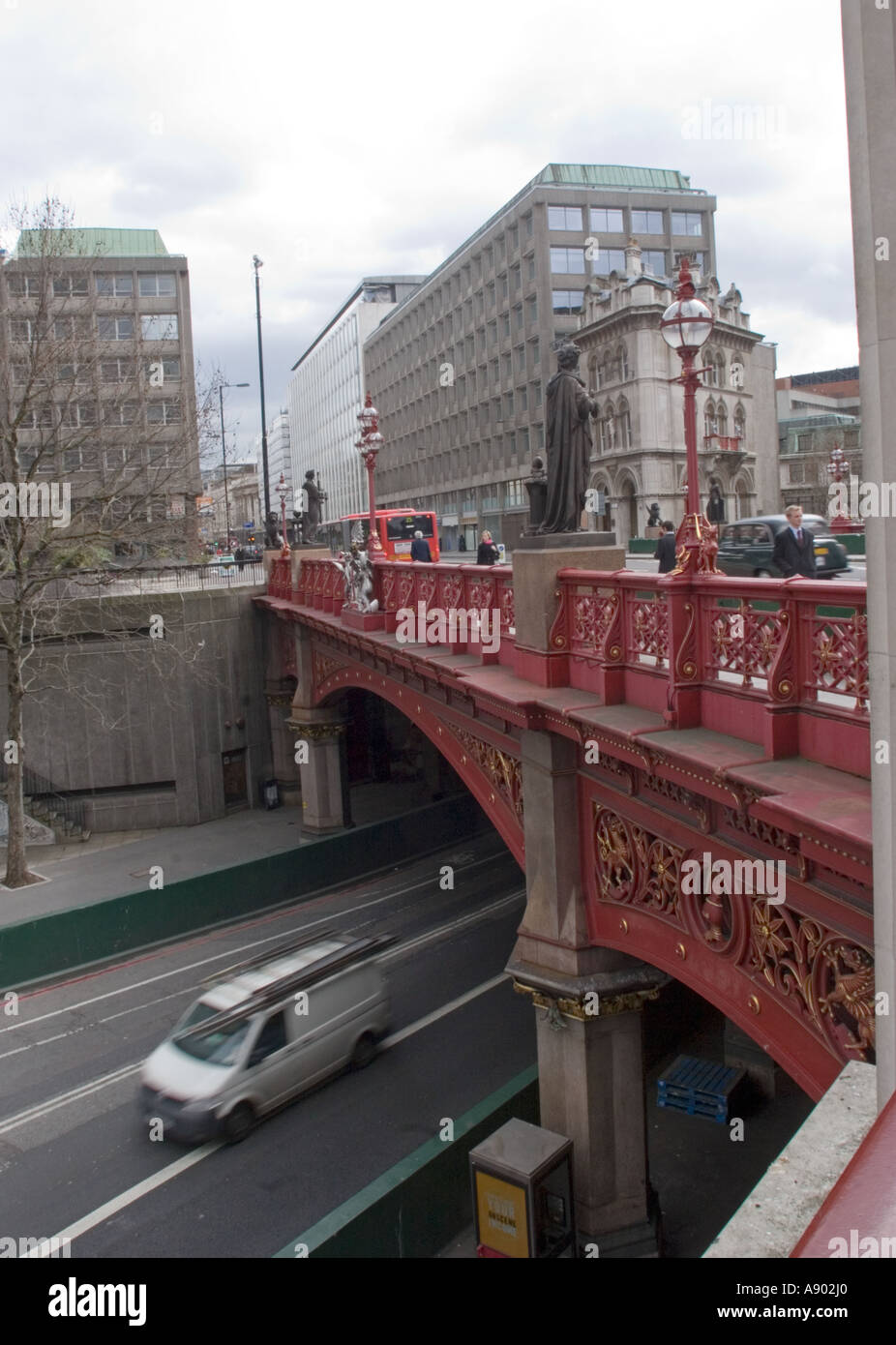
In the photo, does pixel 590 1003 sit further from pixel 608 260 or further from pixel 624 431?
pixel 608 260

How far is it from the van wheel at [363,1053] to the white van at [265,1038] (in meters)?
0.02

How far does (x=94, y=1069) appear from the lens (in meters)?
17.8

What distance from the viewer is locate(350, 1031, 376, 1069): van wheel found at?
56.9ft

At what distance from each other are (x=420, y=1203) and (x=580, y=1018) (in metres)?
3.52

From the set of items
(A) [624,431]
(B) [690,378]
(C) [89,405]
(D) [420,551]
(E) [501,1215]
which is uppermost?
(A) [624,431]

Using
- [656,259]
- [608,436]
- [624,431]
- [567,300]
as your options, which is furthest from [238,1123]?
[656,259]

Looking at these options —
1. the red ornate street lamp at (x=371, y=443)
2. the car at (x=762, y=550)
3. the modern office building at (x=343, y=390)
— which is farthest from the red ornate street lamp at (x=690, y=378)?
the modern office building at (x=343, y=390)

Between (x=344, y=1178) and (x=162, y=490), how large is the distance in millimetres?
20639

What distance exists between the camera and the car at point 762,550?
17141 mm

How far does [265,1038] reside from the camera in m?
15.8

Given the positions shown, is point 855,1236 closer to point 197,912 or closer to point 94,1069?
point 94,1069

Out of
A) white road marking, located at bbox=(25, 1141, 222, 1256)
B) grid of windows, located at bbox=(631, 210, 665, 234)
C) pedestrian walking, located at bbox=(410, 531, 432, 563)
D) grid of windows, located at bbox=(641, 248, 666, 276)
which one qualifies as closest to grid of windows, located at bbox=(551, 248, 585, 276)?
grid of windows, located at bbox=(631, 210, 665, 234)

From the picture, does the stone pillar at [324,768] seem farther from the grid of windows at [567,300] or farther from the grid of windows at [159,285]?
the grid of windows at [159,285]
